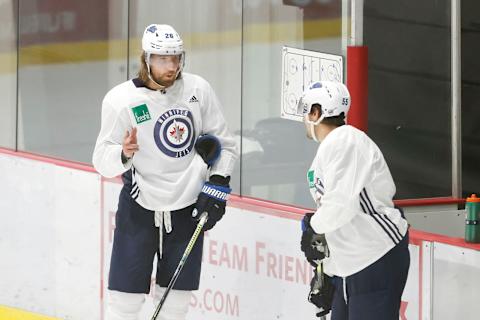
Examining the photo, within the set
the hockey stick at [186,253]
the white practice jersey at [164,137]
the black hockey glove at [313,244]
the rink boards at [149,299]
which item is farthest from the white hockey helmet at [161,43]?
the rink boards at [149,299]

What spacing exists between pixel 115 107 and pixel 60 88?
218 cm

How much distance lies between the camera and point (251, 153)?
23.3 feet

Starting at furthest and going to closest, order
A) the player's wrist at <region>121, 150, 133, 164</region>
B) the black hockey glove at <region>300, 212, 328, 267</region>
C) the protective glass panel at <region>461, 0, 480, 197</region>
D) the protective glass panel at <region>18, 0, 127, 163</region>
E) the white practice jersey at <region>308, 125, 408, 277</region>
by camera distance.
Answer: the protective glass panel at <region>18, 0, 127, 163</region>, the protective glass panel at <region>461, 0, 480, 197</region>, the player's wrist at <region>121, 150, 133, 164</region>, the black hockey glove at <region>300, 212, 328, 267</region>, the white practice jersey at <region>308, 125, 408, 277</region>

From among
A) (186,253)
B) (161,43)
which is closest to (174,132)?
(161,43)

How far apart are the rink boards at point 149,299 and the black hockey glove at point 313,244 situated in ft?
1.67

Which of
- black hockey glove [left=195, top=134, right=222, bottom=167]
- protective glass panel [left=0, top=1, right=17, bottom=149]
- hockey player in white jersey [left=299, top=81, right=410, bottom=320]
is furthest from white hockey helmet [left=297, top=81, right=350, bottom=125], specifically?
protective glass panel [left=0, top=1, right=17, bottom=149]

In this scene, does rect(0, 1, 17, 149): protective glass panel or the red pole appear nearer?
the red pole

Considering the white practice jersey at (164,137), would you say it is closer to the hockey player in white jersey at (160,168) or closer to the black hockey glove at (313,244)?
the hockey player in white jersey at (160,168)

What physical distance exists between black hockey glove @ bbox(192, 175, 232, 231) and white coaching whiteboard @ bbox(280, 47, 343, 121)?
0.60m

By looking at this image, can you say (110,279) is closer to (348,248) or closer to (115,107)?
(115,107)

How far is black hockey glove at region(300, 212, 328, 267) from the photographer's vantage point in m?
5.63

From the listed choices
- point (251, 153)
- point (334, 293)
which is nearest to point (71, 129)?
point (251, 153)

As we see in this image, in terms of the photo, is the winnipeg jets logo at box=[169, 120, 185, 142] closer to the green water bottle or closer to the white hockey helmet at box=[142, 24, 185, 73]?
the white hockey helmet at box=[142, 24, 185, 73]

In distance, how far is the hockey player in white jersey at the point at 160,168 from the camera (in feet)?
20.2
